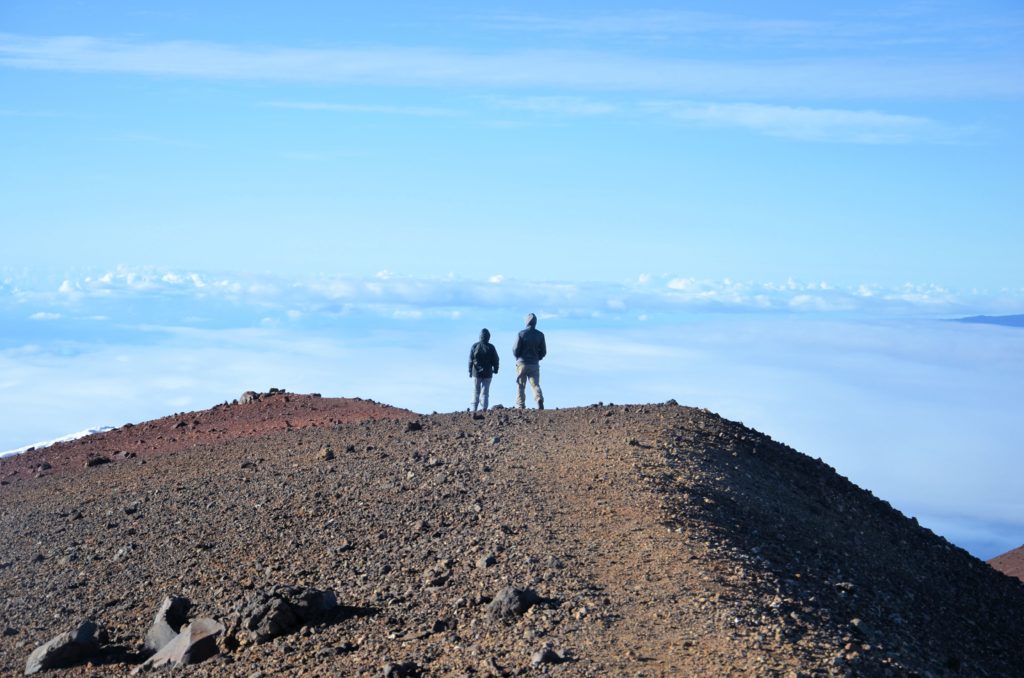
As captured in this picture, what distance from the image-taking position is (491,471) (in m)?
15.1

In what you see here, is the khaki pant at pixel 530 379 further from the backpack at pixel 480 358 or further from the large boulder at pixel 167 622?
the large boulder at pixel 167 622

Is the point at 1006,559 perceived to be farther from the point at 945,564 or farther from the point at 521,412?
the point at 521,412

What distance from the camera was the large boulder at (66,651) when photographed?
1171cm

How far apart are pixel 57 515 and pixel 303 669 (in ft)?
28.1

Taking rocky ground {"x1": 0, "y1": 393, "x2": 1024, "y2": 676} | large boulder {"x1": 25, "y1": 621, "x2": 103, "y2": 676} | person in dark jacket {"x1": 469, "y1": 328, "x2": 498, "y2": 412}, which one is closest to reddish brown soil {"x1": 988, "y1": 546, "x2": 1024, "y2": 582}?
rocky ground {"x1": 0, "y1": 393, "x2": 1024, "y2": 676}

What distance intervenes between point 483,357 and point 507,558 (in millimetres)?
11761

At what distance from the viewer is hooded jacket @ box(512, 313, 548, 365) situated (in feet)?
75.2

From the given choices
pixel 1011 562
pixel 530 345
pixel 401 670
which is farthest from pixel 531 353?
pixel 1011 562

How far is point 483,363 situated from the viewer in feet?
77.1

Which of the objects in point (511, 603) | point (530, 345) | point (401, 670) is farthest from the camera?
point (530, 345)

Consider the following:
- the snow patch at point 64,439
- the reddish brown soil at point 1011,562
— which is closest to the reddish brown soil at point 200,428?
the snow patch at point 64,439

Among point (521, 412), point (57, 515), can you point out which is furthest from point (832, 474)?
point (57, 515)

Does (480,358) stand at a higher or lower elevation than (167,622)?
higher

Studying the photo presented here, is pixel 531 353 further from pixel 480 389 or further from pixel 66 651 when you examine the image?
pixel 66 651
